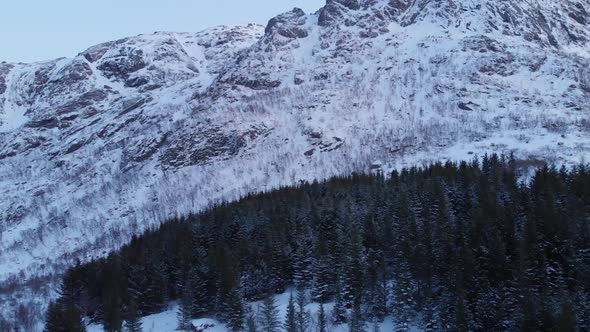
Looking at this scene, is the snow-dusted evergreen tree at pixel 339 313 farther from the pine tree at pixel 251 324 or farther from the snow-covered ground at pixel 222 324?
the pine tree at pixel 251 324

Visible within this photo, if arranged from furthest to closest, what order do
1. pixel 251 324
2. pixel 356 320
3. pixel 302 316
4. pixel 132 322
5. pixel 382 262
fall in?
pixel 382 262 < pixel 132 322 < pixel 302 316 < pixel 251 324 < pixel 356 320

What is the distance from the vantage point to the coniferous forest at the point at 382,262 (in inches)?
2881

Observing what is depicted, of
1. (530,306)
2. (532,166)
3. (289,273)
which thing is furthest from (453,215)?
(532,166)

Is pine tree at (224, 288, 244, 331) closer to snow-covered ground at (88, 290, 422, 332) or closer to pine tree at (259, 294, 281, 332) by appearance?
snow-covered ground at (88, 290, 422, 332)

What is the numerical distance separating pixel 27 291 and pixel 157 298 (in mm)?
99451

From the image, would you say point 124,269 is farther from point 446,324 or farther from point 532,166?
point 532,166

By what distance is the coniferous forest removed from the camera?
7319 centimetres

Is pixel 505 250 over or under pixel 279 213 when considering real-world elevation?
over

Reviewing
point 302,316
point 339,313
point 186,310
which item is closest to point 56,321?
point 186,310

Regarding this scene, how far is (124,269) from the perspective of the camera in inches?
4225

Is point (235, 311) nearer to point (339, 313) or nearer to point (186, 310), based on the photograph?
point (186, 310)

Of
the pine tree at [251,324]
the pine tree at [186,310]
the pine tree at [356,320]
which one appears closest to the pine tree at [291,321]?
the pine tree at [251,324]

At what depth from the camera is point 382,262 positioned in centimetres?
9256

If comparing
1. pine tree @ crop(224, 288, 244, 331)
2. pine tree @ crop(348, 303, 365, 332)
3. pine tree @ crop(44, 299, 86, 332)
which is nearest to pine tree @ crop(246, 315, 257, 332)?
pine tree @ crop(224, 288, 244, 331)
